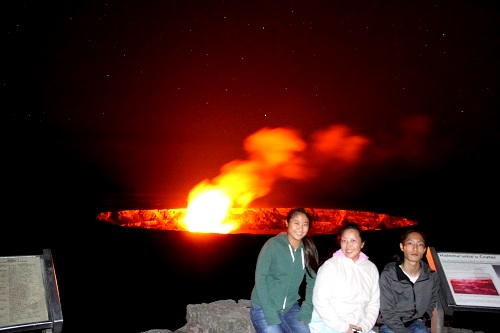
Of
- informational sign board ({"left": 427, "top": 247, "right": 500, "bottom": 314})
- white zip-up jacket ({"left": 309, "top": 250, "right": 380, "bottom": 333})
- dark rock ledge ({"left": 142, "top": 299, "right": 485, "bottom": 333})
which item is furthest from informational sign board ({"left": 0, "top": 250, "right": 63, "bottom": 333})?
informational sign board ({"left": 427, "top": 247, "right": 500, "bottom": 314})

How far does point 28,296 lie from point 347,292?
8.62 ft

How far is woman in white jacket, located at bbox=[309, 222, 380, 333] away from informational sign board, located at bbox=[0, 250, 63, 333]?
215 cm

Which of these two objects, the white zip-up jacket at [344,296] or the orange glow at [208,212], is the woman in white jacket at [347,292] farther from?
the orange glow at [208,212]

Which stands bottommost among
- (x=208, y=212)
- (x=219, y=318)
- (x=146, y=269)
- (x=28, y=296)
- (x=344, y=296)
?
(x=219, y=318)

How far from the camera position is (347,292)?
10.6 feet

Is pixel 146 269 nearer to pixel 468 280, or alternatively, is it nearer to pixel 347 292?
pixel 347 292

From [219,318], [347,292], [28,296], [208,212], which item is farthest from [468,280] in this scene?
[208,212]

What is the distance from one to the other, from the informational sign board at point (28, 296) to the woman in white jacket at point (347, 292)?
2.15m

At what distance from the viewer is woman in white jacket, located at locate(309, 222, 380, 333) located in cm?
320

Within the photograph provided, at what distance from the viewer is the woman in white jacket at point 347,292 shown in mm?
3197

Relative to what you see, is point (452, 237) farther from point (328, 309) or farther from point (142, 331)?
point (142, 331)

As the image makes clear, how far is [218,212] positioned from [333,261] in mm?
5879

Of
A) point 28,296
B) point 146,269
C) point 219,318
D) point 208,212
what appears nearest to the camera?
point 28,296

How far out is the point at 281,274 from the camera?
3.38m
